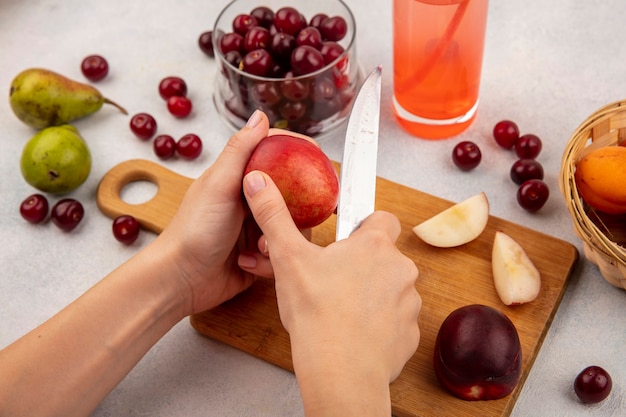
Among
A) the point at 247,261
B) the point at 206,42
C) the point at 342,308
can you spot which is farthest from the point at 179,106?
the point at 342,308

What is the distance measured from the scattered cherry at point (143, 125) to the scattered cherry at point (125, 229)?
0.29 m

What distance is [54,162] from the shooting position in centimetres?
171

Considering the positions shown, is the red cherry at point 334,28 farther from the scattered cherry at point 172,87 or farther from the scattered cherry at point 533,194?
the scattered cherry at point 533,194

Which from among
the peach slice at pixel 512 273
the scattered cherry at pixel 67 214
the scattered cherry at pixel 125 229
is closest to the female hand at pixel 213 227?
the scattered cherry at pixel 125 229

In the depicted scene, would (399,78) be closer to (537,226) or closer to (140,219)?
(537,226)

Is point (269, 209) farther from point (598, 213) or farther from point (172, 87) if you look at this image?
point (172, 87)

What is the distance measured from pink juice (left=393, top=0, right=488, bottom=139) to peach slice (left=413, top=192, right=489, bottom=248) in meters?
0.28

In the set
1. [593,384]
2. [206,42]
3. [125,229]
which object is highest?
[206,42]

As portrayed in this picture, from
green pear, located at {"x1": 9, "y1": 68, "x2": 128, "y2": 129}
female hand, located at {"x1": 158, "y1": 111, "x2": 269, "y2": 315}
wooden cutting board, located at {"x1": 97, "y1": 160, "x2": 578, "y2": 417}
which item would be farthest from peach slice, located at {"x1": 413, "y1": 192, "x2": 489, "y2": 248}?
green pear, located at {"x1": 9, "y1": 68, "x2": 128, "y2": 129}

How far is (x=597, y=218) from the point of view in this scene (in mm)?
1522

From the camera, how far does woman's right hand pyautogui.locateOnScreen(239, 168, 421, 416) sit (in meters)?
1.10

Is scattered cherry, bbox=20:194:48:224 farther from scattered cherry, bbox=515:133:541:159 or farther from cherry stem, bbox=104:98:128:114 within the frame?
scattered cherry, bbox=515:133:541:159

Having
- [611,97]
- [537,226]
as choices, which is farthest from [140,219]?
[611,97]

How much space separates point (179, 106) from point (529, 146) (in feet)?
2.81
